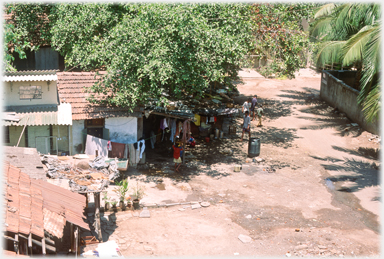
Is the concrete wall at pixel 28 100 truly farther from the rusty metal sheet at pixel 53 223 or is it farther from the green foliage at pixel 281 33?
the green foliage at pixel 281 33

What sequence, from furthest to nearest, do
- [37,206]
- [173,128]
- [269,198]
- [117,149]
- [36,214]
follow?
[173,128], [117,149], [269,198], [37,206], [36,214]

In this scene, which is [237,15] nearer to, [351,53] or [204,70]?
[204,70]

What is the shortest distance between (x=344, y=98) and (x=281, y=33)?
9.32m

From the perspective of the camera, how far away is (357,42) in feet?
59.3

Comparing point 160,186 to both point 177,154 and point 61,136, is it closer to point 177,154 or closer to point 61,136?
point 177,154

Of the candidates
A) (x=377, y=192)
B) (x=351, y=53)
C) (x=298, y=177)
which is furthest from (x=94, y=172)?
(x=351, y=53)

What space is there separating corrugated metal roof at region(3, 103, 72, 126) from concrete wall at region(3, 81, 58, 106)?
0.64 ft

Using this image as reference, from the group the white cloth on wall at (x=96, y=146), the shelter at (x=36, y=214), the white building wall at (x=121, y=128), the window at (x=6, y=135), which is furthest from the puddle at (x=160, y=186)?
the window at (x=6, y=135)

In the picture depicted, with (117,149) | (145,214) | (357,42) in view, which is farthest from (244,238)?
(357,42)

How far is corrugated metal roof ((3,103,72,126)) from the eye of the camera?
15.2 metres

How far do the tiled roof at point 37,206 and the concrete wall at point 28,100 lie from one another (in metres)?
6.36

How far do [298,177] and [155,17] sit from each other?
876cm

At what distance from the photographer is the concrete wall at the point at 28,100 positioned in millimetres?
15805

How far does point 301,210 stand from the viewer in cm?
1412
